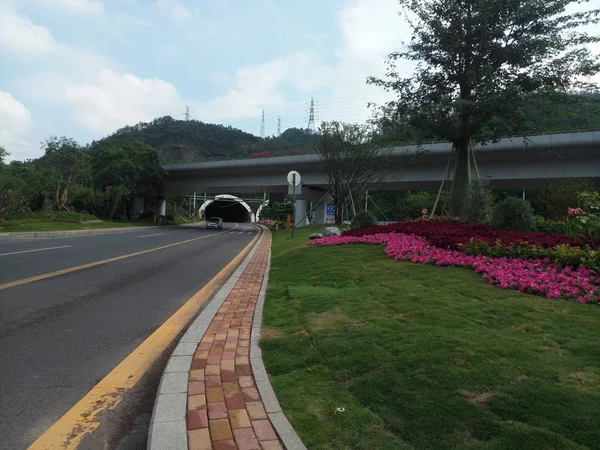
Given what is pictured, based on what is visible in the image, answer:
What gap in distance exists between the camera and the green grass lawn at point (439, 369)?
240cm

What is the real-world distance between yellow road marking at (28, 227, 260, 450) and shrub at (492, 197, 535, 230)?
29.1 ft

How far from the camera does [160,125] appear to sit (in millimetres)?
93562

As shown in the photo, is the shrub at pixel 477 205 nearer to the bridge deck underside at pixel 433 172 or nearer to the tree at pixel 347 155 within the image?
the bridge deck underside at pixel 433 172

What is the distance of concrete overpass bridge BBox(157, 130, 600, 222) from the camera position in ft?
73.9

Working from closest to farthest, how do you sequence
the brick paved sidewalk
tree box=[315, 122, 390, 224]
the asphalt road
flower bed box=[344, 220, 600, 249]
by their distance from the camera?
the brick paved sidewalk < the asphalt road < flower bed box=[344, 220, 600, 249] < tree box=[315, 122, 390, 224]

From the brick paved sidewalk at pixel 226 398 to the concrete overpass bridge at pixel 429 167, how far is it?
1498 centimetres

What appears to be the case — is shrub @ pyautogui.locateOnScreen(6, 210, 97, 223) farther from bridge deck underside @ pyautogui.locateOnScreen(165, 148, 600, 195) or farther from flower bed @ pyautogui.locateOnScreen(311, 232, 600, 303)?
flower bed @ pyautogui.locateOnScreen(311, 232, 600, 303)

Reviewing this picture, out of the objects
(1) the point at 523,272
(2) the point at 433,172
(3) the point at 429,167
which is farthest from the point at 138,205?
(1) the point at 523,272

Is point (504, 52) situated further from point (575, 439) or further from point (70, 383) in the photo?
point (70, 383)

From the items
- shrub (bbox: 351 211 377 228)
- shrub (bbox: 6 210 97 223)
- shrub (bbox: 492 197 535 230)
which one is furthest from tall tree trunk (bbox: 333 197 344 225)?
shrub (bbox: 6 210 97 223)

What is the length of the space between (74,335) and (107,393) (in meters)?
1.73

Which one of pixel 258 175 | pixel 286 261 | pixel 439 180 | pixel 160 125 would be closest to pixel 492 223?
pixel 286 261

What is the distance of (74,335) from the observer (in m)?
4.77

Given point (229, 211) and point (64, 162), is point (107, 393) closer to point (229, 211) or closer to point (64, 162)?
point (64, 162)
